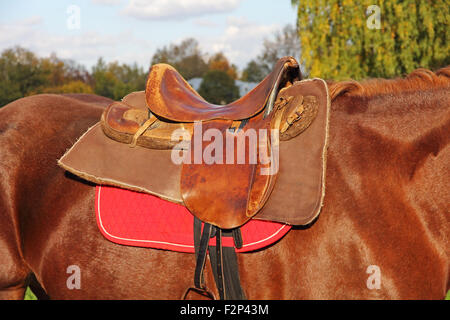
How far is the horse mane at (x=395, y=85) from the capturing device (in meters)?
1.83

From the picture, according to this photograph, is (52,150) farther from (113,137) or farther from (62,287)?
(62,287)

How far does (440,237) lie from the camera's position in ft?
5.36

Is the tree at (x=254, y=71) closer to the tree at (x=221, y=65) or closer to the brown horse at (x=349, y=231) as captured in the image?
the tree at (x=221, y=65)

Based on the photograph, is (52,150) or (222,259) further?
(52,150)

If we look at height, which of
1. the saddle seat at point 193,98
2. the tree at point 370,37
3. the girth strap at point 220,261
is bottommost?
the girth strap at point 220,261

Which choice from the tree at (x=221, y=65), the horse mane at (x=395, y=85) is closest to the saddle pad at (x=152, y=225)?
the horse mane at (x=395, y=85)

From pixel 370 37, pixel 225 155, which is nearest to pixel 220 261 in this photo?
pixel 225 155

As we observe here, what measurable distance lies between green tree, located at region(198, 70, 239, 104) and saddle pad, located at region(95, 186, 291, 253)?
28.7m

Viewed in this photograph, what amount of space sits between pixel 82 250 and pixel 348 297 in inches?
47.0

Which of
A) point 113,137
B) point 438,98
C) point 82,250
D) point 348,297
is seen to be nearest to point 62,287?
point 82,250

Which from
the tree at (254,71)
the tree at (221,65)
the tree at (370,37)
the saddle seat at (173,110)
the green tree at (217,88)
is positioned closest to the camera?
the saddle seat at (173,110)

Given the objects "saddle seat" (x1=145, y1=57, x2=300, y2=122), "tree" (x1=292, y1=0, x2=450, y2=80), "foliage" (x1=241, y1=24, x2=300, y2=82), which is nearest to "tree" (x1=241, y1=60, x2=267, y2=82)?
"foliage" (x1=241, y1=24, x2=300, y2=82)

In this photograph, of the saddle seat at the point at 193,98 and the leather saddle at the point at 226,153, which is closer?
the leather saddle at the point at 226,153

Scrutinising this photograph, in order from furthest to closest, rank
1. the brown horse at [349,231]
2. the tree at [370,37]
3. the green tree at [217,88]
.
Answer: the green tree at [217,88] < the tree at [370,37] < the brown horse at [349,231]
